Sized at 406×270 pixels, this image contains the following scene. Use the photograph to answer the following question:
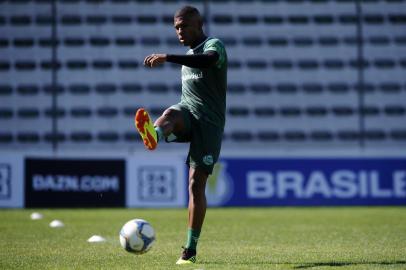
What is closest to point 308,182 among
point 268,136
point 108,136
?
point 268,136

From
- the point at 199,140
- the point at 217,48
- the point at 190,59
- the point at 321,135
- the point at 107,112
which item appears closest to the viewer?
the point at 190,59

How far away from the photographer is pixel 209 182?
15.2 metres

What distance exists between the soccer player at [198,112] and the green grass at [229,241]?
1.66 feet

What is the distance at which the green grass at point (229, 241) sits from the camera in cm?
605

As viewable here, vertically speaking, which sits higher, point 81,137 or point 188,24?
point 188,24

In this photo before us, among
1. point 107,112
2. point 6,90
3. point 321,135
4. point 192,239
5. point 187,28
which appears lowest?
point 321,135

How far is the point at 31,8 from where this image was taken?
18.7 meters

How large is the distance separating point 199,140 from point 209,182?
8.86m

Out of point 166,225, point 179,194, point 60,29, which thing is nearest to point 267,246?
point 166,225

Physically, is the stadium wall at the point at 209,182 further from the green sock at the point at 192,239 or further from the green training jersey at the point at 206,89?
the green sock at the point at 192,239

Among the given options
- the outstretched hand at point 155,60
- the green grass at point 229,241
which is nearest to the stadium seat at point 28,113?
the green grass at point 229,241

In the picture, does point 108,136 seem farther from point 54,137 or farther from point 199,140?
point 199,140

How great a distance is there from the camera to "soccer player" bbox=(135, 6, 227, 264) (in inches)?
246

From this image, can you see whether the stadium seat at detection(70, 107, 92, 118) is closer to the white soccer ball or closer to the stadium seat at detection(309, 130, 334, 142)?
the stadium seat at detection(309, 130, 334, 142)
